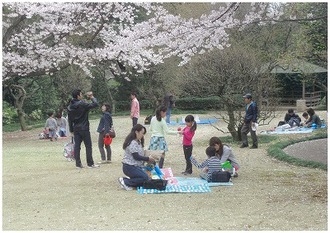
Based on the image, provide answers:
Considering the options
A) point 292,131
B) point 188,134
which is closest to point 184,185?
point 188,134

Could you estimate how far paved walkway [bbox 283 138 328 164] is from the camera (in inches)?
437

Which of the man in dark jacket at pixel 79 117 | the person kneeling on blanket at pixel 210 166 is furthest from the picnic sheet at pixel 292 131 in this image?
the person kneeling on blanket at pixel 210 166

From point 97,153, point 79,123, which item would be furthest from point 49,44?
point 79,123

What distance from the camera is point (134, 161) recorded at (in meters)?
7.56

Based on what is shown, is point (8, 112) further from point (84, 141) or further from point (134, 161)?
point (134, 161)

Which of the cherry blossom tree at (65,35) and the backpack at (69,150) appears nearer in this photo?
the backpack at (69,150)

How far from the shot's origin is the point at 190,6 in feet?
96.3

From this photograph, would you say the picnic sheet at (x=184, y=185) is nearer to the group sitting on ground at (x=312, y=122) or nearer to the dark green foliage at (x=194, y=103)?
the group sitting on ground at (x=312, y=122)

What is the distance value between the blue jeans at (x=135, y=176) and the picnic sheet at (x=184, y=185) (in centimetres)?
10

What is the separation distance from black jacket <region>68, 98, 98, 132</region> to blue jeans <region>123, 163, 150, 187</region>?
2.21 meters

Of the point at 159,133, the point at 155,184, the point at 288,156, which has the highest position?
the point at 159,133

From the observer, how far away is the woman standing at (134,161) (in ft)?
24.5

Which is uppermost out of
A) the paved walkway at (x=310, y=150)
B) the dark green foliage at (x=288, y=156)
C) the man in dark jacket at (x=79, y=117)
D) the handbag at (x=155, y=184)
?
the man in dark jacket at (x=79, y=117)

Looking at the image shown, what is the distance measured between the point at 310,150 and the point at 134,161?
233 inches
